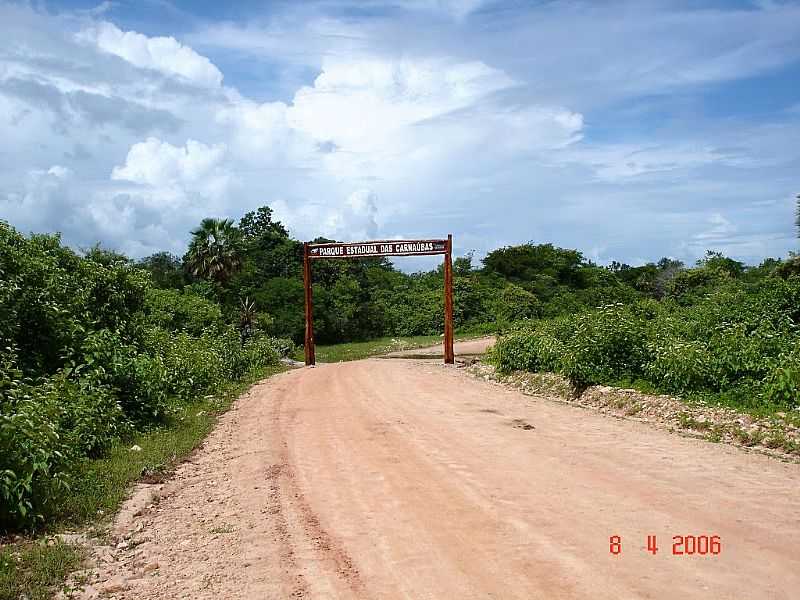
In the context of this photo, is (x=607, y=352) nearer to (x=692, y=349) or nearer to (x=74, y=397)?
(x=692, y=349)

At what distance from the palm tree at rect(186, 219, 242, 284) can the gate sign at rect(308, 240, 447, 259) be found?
10724mm

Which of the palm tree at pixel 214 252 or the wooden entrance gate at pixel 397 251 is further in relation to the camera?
the palm tree at pixel 214 252

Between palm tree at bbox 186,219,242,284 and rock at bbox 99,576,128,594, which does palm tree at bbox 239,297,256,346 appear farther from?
rock at bbox 99,576,128,594

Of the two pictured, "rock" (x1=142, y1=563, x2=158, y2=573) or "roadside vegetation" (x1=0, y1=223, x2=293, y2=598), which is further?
"roadside vegetation" (x1=0, y1=223, x2=293, y2=598)

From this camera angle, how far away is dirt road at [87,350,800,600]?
551 cm

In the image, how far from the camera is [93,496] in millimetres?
8523

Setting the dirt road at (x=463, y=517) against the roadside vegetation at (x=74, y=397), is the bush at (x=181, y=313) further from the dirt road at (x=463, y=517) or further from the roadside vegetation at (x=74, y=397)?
the dirt road at (x=463, y=517)

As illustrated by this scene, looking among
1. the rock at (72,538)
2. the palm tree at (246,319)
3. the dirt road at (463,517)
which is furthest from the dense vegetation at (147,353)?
the palm tree at (246,319)

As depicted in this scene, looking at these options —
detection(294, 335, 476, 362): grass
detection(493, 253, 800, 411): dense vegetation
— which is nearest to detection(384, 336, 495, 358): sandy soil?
detection(294, 335, 476, 362): grass

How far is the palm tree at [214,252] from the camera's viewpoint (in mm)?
37969

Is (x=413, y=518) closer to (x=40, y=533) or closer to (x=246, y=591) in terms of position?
(x=246, y=591)

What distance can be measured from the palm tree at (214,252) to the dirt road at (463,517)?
86.9ft

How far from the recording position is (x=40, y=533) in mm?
7293

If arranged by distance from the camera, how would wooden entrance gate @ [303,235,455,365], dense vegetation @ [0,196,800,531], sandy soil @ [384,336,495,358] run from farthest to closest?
sandy soil @ [384,336,495,358] → wooden entrance gate @ [303,235,455,365] → dense vegetation @ [0,196,800,531]
